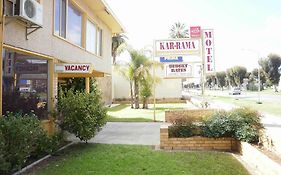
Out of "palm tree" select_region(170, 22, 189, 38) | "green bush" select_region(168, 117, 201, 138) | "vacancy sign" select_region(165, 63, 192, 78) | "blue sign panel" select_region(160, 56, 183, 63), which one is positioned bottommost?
"green bush" select_region(168, 117, 201, 138)

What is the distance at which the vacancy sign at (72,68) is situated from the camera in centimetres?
1016

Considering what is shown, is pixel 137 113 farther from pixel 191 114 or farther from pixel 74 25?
pixel 191 114

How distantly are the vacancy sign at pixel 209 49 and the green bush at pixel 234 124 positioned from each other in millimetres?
6711

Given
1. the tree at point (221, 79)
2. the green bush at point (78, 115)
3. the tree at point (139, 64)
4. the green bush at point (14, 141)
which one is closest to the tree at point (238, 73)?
the tree at point (221, 79)

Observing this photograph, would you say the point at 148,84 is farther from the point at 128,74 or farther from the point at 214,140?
the point at 214,140

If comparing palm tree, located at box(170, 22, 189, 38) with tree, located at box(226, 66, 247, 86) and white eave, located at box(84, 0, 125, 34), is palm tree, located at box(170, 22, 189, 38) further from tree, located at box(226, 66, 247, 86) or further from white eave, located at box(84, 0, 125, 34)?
white eave, located at box(84, 0, 125, 34)

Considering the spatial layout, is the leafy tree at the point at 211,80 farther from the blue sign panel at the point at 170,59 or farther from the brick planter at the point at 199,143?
the brick planter at the point at 199,143

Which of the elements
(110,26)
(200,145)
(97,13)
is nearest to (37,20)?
(200,145)

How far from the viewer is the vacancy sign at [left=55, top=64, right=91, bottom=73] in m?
10.2

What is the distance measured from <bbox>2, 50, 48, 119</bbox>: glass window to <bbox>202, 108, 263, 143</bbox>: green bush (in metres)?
5.23

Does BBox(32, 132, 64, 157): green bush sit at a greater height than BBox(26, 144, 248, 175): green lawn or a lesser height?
greater

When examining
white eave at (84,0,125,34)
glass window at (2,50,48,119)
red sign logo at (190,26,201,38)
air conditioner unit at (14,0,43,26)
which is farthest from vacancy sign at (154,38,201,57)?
air conditioner unit at (14,0,43,26)

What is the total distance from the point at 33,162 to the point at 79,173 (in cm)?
150

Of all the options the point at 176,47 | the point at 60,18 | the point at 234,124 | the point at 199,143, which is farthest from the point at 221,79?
the point at 199,143
